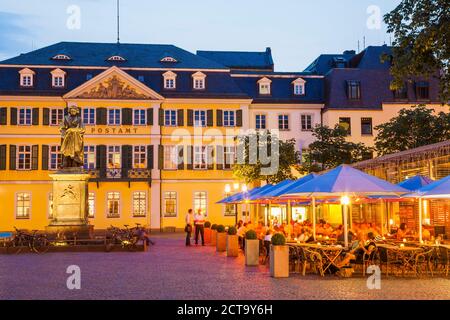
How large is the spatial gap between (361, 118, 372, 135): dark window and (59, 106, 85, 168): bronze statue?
29.7 meters

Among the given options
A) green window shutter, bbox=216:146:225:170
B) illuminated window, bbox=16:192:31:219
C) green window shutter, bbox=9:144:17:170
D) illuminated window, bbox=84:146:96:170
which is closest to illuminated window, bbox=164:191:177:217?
green window shutter, bbox=216:146:225:170

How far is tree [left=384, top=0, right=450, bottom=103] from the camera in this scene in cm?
1441

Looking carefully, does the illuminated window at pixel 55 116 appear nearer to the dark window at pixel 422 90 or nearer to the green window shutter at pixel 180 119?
the green window shutter at pixel 180 119

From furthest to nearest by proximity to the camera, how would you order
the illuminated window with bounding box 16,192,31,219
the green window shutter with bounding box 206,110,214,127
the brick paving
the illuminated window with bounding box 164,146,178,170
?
1. the green window shutter with bounding box 206,110,214,127
2. the illuminated window with bounding box 164,146,178,170
3. the illuminated window with bounding box 16,192,31,219
4. the brick paving

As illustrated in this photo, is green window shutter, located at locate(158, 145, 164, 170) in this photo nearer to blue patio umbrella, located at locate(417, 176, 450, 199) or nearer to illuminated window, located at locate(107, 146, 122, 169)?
illuminated window, located at locate(107, 146, 122, 169)

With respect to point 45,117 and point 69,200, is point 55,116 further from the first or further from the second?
point 69,200

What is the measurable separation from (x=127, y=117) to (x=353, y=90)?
16498 millimetres

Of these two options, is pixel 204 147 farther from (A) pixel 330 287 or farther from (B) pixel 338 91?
(A) pixel 330 287

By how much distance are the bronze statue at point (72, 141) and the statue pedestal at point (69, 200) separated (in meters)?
0.32

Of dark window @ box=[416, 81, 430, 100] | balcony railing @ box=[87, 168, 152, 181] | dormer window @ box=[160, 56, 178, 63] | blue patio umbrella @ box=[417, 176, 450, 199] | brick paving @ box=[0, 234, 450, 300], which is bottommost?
brick paving @ box=[0, 234, 450, 300]

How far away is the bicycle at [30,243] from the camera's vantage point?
82.8 ft

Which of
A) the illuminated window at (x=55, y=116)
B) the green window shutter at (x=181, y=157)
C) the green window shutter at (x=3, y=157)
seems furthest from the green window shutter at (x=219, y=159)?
the green window shutter at (x=3, y=157)

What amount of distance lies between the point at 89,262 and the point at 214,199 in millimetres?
29652

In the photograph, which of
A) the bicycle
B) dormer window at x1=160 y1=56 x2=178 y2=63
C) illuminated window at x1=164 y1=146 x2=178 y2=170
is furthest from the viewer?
dormer window at x1=160 y1=56 x2=178 y2=63
